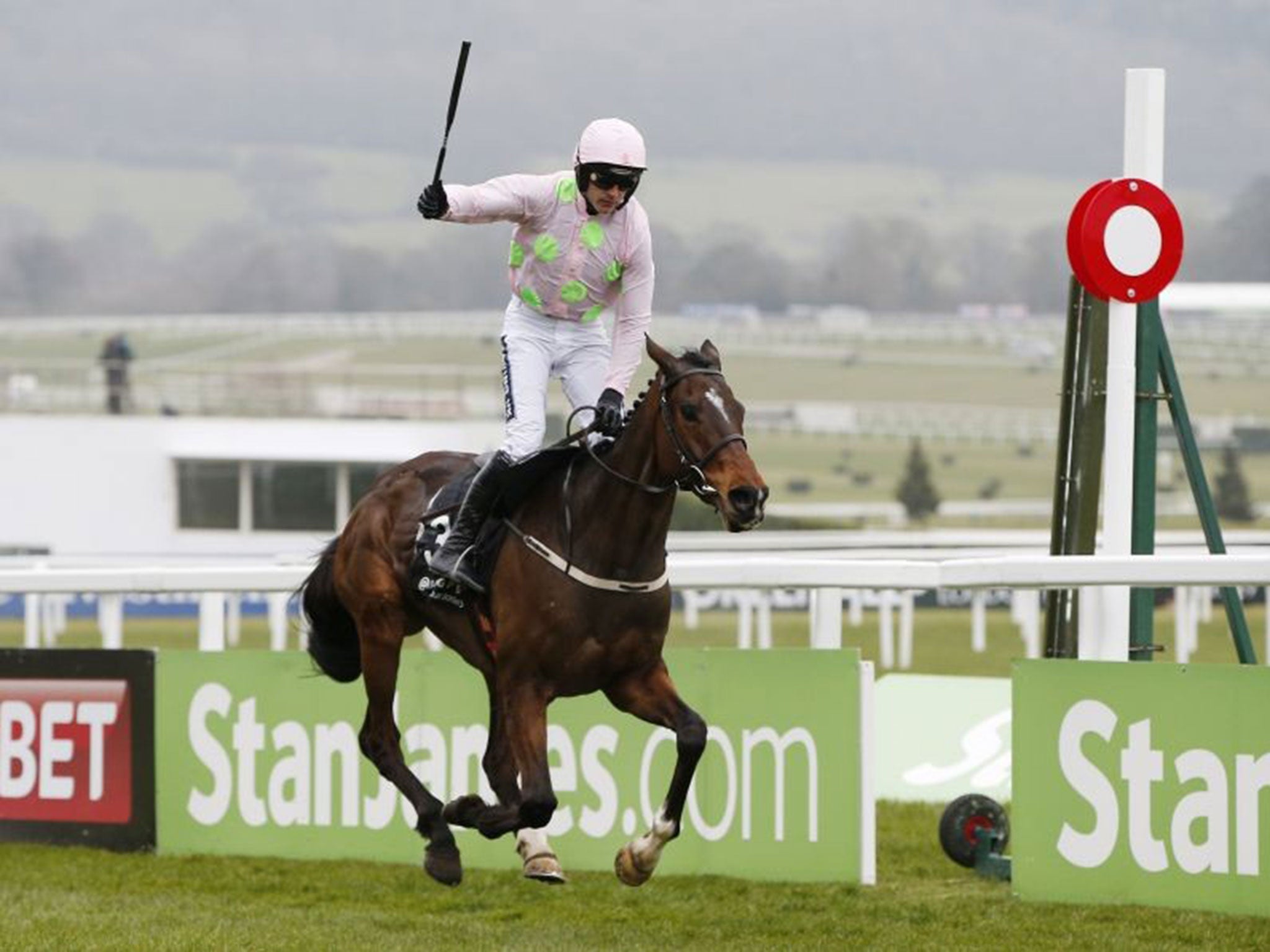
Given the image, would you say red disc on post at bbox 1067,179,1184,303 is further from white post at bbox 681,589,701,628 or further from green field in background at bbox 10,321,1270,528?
green field in background at bbox 10,321,1270,528

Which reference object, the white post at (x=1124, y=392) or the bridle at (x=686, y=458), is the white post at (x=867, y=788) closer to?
the white post at (x=1124, y=392)

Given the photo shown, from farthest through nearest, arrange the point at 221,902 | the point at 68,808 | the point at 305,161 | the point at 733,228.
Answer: the point at 305,161 → the point at 733,228 → the point at 68,808 → the point at 221,902

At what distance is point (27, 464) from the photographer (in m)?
35.8

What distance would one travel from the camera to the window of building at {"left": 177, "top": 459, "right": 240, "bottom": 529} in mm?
36188

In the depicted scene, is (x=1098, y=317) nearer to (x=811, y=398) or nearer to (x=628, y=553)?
(x=628, y=553)

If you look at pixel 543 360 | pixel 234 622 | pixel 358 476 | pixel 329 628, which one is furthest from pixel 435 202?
pixel 358 476

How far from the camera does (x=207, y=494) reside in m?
36.3

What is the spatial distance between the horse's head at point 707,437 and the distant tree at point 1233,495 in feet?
119

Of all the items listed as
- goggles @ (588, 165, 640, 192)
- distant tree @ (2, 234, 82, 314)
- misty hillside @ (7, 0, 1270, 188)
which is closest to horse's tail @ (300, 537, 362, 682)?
goggles @ (588, 165, 640, 192)

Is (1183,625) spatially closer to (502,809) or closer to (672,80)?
(502,809)

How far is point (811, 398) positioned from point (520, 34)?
12587 cm

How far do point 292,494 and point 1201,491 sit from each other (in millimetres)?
28431

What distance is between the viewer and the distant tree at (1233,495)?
42844 mm

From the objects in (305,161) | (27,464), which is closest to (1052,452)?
(27,464)
